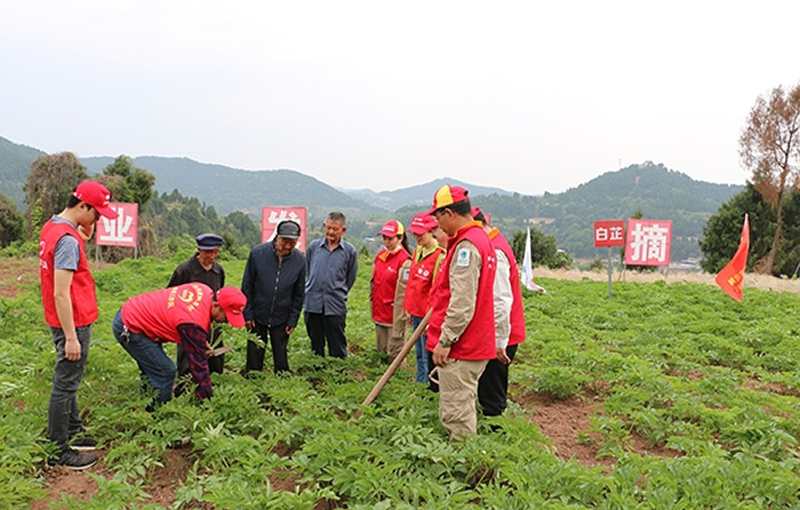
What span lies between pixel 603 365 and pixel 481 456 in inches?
144

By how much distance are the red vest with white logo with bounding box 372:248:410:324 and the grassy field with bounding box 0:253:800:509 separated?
55 centimetres

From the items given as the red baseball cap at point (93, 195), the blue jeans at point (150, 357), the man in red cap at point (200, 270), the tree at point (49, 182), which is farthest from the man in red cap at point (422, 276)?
the tree at point (49, 182)

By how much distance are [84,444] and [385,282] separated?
309 cm

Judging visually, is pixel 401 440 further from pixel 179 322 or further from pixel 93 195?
pixel 93 195

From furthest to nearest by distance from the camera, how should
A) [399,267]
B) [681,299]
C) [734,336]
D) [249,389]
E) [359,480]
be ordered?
[681,299] → [734,336] → [399,267] → [249,389] → [359,480]

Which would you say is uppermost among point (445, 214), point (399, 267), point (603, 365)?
point (445, 214)

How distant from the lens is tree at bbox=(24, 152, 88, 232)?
23984 millimetres

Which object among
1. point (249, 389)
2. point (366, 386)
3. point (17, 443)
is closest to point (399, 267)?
point (366, 386)

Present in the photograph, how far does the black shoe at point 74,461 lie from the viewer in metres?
3.62

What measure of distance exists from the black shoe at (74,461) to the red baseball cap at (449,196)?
9.00 feet

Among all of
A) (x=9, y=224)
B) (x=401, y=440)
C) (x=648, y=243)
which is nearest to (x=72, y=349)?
(x=401, y=440)

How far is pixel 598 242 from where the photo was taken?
13.8 meters

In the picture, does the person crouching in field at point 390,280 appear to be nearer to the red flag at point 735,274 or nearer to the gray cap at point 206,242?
the gray cap at point 206,242

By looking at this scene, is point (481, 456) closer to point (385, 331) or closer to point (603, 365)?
point (385, 331)
